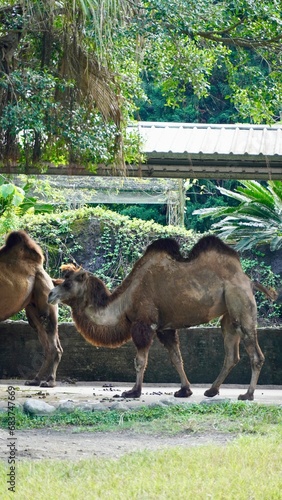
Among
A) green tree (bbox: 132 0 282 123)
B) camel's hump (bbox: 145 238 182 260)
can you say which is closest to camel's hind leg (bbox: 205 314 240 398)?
camel's hump (bbox: 145 238 182 260)

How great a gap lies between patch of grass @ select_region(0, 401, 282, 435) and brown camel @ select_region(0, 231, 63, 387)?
4.03 meters

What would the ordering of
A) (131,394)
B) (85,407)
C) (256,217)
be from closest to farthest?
1. (85,407)
2. (131,394)
3. (256,217)

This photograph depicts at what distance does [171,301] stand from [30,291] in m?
2.53

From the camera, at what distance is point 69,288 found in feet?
45.8

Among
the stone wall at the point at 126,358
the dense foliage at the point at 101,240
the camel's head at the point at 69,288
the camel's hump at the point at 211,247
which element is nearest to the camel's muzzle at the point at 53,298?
the camel's head at the point at 69,288

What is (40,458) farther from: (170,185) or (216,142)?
(170,185)

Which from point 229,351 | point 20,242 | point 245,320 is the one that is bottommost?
point 229,351

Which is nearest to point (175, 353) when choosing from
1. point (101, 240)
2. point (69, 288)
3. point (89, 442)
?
point (69, 288)

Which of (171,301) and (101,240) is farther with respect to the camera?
(101,240)

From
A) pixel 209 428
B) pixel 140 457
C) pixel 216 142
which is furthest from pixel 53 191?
pixel 140 457

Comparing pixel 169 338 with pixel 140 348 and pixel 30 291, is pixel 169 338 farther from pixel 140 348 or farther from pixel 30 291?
pixel 30 291

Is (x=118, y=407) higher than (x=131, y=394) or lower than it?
higher

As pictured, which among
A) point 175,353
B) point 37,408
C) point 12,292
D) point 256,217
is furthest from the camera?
point 256,217

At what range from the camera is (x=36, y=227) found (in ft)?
72.0
